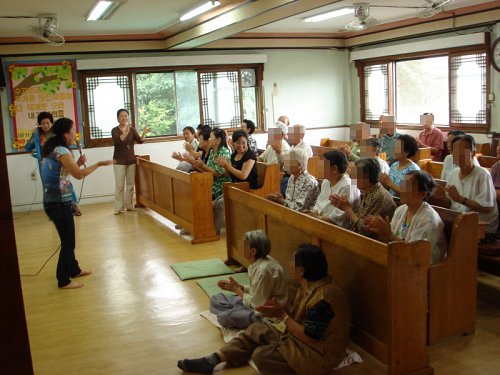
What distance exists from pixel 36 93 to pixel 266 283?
6423 mm

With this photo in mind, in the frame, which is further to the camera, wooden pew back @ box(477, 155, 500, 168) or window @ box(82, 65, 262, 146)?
window @ box(82, 65, 262, 146)

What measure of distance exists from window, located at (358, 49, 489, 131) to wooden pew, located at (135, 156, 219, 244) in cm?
431

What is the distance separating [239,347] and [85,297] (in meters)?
1.85

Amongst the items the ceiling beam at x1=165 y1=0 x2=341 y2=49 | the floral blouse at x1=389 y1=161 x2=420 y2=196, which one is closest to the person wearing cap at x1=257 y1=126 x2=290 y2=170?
the ceiling beam at x1=165 y1=0 x2=341 y2=49

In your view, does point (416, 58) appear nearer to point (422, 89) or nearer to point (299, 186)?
point (422, 89)

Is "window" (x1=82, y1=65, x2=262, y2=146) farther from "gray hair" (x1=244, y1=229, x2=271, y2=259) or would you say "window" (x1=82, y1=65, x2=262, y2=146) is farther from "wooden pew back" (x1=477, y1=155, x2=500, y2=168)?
"gray hair" (x1=244, y1=229, x2=271, y2=259)

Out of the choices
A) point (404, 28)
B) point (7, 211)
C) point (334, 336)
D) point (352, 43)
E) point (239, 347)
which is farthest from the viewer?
point (352, 43)

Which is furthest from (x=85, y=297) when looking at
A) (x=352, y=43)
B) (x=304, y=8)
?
(x=352, y=43)

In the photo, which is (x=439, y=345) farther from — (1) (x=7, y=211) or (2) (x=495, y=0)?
(2) (x=495, y=0)

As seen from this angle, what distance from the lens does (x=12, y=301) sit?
4.46 feet

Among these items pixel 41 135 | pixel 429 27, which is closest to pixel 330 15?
pixel 429 27

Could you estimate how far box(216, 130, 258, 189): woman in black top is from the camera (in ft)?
18.1

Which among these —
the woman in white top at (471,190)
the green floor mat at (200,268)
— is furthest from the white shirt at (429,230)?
the green floor mat at (200,268)

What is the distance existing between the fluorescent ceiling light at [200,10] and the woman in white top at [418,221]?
347cm
